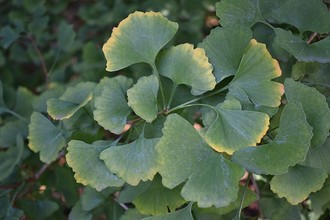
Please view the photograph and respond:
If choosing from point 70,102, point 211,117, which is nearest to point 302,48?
point 211,117

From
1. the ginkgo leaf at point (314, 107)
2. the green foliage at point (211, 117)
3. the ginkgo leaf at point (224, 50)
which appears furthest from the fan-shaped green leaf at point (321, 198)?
the ginkgo leaf at point (224, 50)

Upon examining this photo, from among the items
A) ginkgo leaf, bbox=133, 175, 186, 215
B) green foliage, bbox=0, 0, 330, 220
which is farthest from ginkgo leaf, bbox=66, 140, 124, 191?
ginkgo leaf, bbox=133, 175, 186, 215

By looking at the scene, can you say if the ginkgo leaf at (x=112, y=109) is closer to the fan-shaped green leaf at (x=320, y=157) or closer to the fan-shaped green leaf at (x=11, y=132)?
the fan-shaped green leaf at (x=320, y=157)

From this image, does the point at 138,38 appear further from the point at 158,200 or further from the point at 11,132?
the point at 11,132

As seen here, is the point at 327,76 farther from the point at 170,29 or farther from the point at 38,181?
the point at 38,181

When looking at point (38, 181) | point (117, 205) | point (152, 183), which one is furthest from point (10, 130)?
point (152, 183)

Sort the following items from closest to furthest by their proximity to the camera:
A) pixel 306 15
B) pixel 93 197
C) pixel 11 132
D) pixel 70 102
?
pixel 306 15, pixel 70 102, pixel 93 197, pixel 11 132
